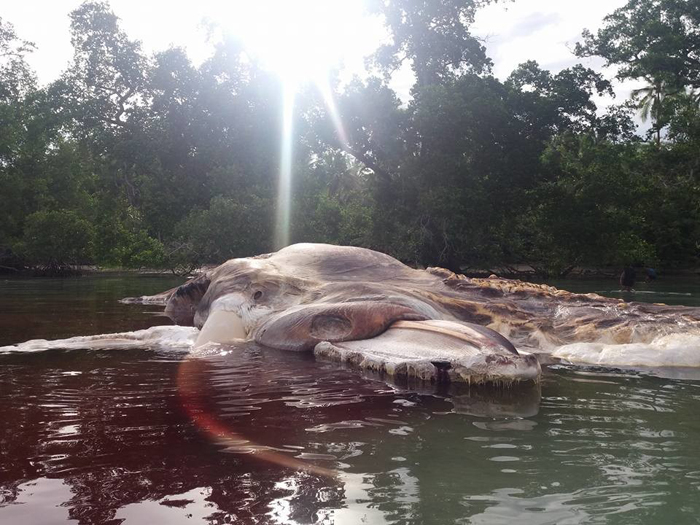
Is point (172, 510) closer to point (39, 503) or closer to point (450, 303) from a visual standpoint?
point (39, 503)

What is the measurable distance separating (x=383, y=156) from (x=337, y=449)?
75.2 ft

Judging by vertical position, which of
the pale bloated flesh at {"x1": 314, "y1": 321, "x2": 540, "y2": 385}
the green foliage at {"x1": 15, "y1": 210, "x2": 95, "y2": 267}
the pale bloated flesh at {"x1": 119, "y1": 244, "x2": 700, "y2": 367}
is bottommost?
the pale bloated flesh at {"x1": 314, "y1": 321, "x2": 540, "y2": 385}

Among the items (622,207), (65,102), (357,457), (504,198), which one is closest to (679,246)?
(622,207)

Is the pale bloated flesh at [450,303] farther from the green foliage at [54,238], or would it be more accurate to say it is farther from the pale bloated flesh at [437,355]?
the green foliage at [54,238]

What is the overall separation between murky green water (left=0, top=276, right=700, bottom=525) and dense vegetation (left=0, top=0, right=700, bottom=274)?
1898 cm

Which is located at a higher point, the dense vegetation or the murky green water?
the dense vegetation

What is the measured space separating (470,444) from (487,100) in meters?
22.3

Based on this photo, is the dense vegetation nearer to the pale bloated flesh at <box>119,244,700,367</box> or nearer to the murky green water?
the pale bloated flesh at <box>119,244,700,367</box>

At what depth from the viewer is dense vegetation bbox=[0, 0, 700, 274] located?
940 inches

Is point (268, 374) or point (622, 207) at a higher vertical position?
point (622, 207)

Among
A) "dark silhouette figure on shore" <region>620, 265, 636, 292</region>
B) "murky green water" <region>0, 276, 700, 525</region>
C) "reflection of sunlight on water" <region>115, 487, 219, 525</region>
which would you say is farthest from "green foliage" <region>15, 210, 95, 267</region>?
"reflection of sunlight on water" <region>115, 487, 219, 525</region>

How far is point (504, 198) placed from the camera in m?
24.3

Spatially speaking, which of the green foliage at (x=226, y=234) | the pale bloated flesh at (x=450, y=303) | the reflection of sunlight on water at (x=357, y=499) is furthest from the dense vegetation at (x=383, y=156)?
the reflection of sunlight on water at (x=357, y=499)

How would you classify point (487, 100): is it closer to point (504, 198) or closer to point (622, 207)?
point (504, 198)
